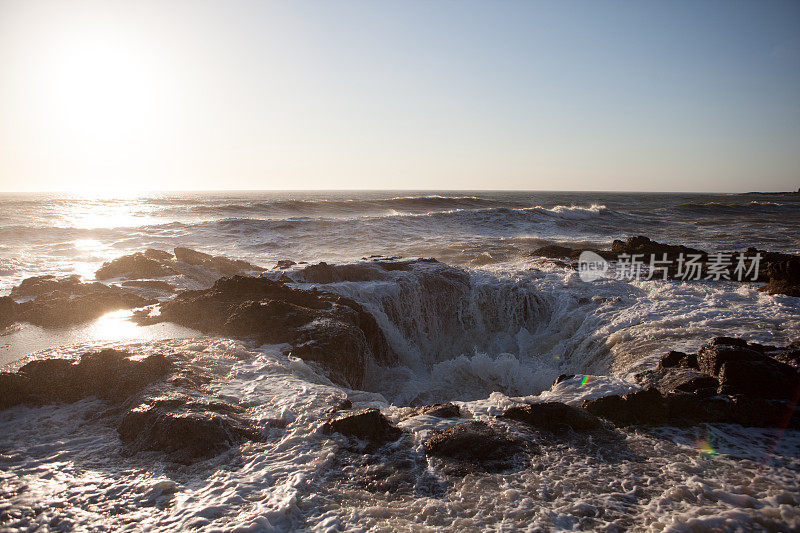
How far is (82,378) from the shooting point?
5859 mm

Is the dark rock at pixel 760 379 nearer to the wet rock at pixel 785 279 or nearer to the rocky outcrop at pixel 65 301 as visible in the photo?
the wet rock at pixel 785 279

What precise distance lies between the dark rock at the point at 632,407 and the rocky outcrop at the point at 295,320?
3896mm

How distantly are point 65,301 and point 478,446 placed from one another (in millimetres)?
9406

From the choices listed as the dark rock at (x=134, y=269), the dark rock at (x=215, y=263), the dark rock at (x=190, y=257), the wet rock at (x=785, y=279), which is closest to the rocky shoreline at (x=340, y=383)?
the wet rock at (x=785, y=279)

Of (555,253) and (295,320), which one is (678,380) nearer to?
(295,320)

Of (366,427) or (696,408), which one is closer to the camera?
(366,427)

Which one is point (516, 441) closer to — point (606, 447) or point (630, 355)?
point (606, 447)

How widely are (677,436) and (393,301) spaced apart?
695cm

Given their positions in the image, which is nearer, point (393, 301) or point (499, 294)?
point (393, 301)

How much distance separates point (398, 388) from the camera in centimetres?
837

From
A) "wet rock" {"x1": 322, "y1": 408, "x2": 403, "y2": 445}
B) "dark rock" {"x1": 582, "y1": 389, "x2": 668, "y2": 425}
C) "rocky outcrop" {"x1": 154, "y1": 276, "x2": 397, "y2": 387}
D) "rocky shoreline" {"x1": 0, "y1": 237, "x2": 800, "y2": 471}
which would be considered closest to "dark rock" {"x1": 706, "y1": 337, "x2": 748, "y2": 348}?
"rocky shoreline" {"x1": 0, "y1": 237, "x2": 800, "y2": 471}

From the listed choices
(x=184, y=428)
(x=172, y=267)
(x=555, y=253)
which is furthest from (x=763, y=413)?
(x=172, y=267)

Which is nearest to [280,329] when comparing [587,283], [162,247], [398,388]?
[398,388]

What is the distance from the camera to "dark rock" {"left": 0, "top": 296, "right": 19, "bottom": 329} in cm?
878
